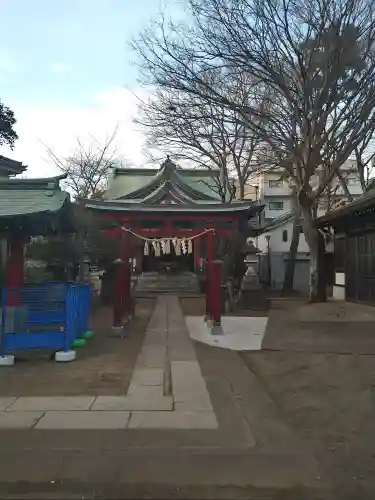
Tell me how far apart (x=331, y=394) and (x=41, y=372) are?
472cm

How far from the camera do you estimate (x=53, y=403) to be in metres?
7.52

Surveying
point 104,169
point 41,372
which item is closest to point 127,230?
point 41,372

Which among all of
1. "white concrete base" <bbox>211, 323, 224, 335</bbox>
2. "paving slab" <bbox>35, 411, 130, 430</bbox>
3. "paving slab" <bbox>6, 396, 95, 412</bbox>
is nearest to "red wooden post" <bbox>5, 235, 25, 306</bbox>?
"paving slab" <bbox>6, 396, 95, 412</bbox>

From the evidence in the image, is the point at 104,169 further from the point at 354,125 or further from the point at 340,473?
the point at 340,473

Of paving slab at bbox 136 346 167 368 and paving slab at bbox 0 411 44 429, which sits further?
paving slab at bbox 136 346 167 368

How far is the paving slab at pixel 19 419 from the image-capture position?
644 cm

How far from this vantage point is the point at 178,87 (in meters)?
19.2

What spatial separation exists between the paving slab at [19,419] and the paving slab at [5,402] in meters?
0.26

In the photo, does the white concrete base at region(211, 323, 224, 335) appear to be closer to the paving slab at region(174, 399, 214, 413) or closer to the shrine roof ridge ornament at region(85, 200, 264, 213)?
the shrine roof ridge ornament at region(85, 200, 264, 213)

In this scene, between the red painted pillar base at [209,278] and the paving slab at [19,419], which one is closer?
the paving slab at [19,419]

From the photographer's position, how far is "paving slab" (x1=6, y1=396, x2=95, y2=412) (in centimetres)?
724

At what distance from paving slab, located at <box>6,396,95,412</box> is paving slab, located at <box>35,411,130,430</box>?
0.25 m

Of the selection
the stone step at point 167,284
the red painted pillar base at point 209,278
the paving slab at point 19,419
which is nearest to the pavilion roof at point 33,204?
the paving slab at point 19,419

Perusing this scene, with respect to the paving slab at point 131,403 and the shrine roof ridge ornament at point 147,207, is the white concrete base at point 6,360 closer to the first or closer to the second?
the paving slab at point 131,403
